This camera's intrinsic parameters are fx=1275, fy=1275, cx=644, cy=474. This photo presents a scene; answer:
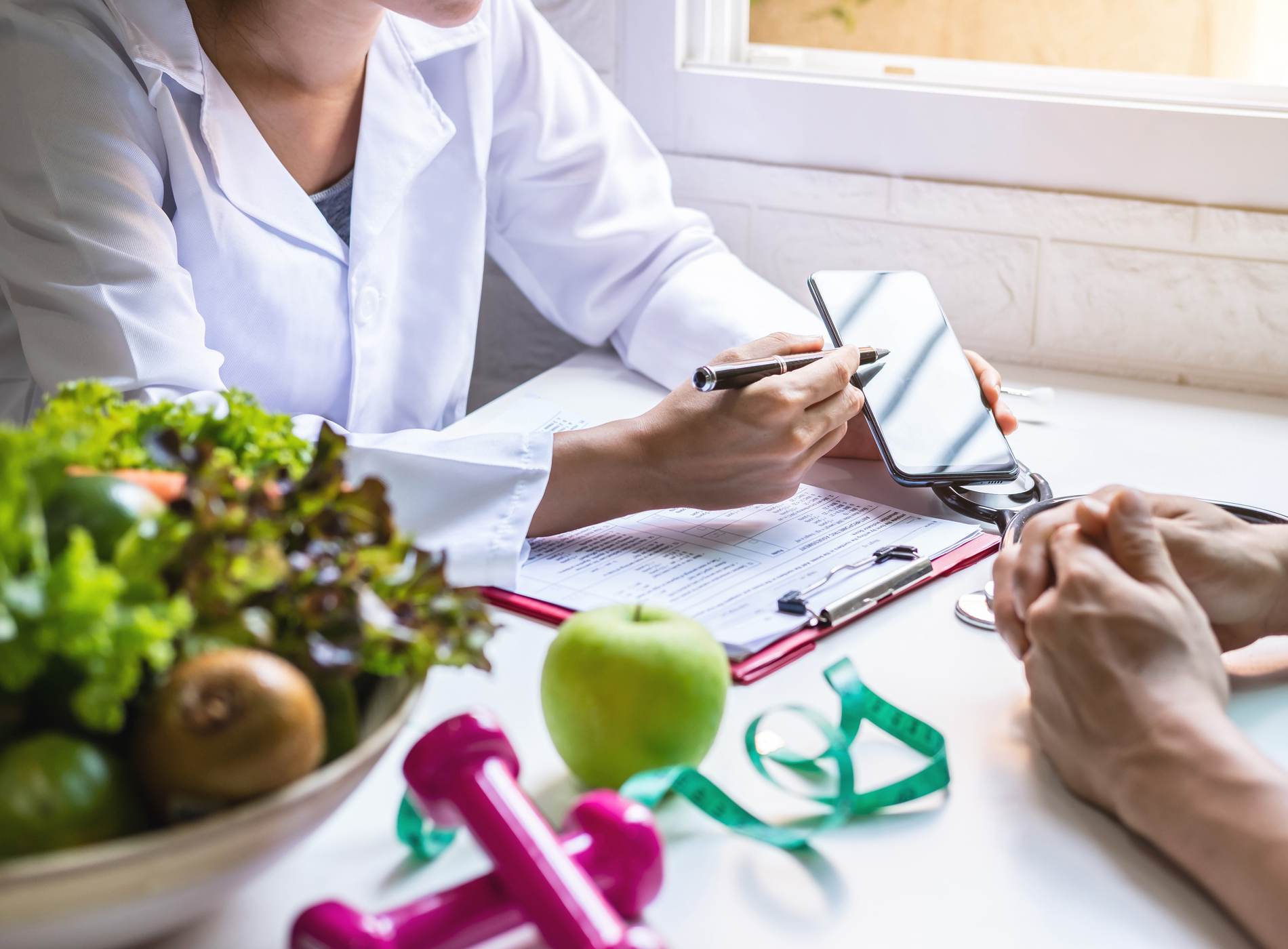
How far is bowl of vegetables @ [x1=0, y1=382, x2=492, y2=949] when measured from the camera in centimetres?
45

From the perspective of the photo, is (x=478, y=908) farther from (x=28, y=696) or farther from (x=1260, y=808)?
(x=1260, y=808)

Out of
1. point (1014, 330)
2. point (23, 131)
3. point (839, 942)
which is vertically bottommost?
point (839, 942)

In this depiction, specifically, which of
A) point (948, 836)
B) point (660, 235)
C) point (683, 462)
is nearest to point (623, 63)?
point (660, 235)

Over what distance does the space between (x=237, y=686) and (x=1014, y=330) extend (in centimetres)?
127

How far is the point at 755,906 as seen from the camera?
1.96ft

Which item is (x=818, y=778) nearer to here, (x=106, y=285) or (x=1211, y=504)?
(x=1211, y=504)

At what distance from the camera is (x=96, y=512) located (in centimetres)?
52

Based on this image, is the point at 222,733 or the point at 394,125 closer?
the point at 222,733

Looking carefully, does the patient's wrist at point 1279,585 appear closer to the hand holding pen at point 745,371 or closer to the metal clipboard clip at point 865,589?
the metal clipboard clip at point 865,589

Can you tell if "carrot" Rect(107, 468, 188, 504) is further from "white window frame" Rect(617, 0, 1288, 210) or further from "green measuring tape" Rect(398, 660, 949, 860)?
"white window frame" Rect(617, 0, 1288, 210)

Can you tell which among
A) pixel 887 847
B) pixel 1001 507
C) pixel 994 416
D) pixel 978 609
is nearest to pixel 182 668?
pixel 887 847

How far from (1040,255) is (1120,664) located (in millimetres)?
931

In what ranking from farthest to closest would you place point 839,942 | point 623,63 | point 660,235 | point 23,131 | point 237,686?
1. point 623,63
2. point 660,235
3. point 23,131
4. point 839,942
5. point 237,686

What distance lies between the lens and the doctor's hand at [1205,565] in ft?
2.47
